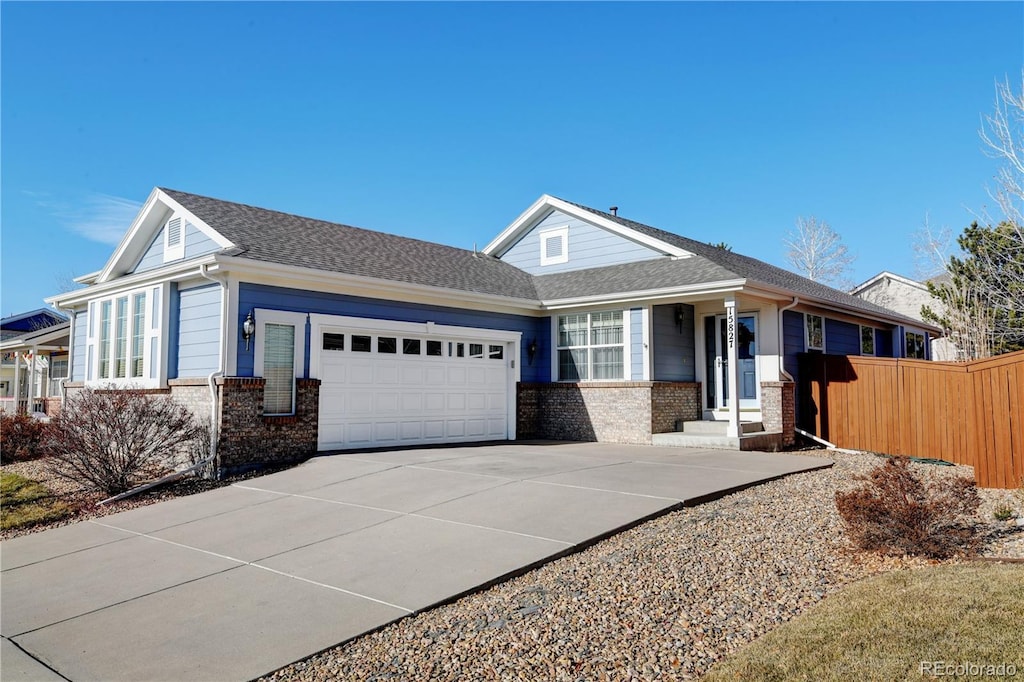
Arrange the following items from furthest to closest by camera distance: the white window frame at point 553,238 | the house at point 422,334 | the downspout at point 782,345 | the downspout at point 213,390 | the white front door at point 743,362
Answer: the white window frame at point 553,238 → the white front door at point 743,362 → the downspout at point 782,345 → the house at point 422,334 → the downspout at point 213,390

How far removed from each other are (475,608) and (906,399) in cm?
1102

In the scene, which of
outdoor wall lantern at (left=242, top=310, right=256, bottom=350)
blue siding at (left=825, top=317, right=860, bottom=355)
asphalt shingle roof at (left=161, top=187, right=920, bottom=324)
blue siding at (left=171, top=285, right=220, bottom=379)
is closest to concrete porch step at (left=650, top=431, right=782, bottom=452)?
asphalt shingle roof at (left=161, top=187, right=920, bottom=324)

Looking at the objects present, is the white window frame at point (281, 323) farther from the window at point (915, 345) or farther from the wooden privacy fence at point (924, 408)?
the window at point (915, 345)

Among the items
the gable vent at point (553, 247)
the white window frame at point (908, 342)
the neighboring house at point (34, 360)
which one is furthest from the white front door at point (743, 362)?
the neighboring house at point (34, 360)

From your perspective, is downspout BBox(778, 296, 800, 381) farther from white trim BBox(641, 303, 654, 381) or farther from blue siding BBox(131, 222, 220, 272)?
blue siding BBox(131, 222, 220, 272)

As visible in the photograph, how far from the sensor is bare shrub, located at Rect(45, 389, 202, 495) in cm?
997

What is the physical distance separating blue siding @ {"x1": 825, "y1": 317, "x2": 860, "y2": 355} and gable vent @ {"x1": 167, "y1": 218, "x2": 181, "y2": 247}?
14771mm

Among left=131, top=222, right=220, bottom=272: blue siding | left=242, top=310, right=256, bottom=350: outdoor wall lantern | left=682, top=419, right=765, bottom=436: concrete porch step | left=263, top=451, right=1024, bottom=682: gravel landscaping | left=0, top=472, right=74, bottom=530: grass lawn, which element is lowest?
left=0, top=472, right=74, bottom=530: grass lawn

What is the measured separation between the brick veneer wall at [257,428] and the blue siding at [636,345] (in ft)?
21.3

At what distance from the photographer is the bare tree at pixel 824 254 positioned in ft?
126

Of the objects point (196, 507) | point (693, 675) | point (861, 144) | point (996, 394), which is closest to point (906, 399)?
point (996, 394)

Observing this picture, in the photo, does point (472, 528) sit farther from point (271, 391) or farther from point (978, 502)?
point (271, 391)

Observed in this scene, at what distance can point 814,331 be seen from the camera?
52.0ft

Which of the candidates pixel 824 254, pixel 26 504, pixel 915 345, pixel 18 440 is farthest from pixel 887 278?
pixel 26 504
